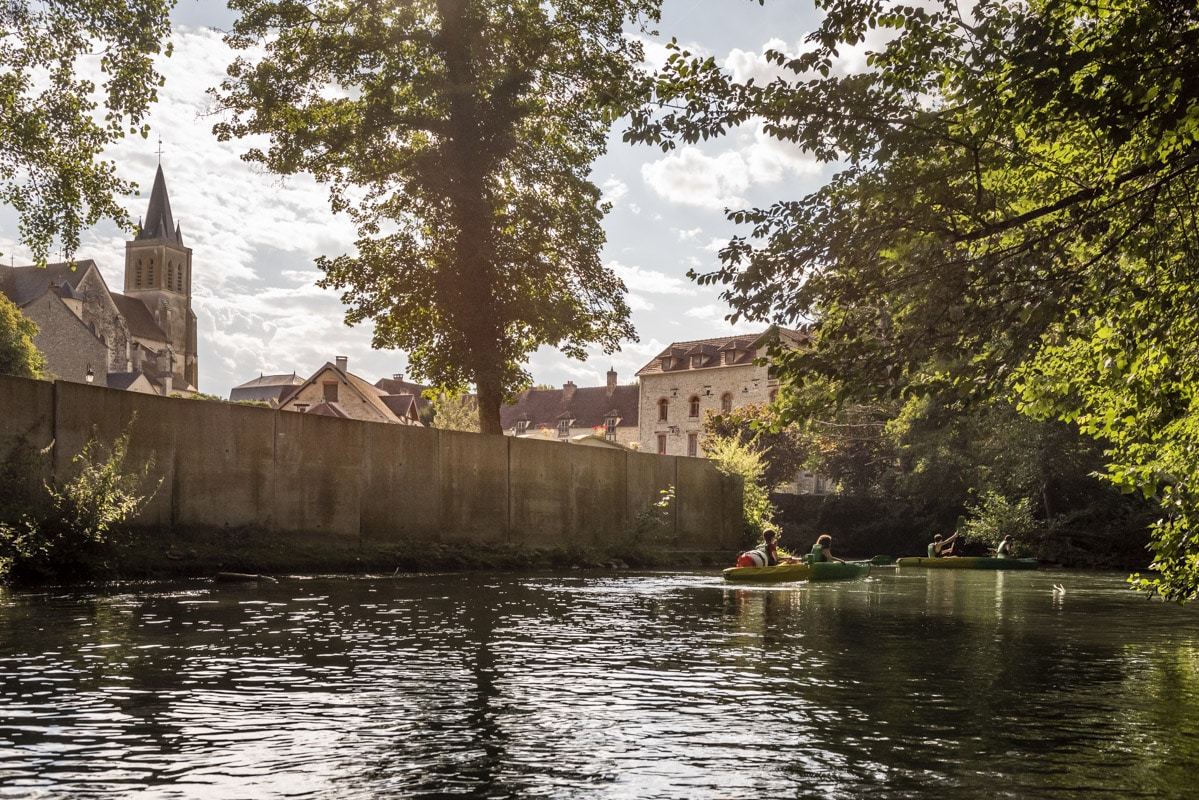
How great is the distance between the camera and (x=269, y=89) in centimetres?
2889

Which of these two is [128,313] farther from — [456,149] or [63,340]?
[456,149]

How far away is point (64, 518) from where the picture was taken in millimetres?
17734

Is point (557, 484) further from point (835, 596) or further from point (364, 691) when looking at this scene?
point (364, 691)

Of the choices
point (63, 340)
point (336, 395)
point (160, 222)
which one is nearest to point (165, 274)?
point (160, 222)

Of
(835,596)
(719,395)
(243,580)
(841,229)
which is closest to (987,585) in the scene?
(835,596)

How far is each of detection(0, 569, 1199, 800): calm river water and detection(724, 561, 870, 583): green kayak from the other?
23.7 feet

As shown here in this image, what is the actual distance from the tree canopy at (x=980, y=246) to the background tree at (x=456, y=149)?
1800cm

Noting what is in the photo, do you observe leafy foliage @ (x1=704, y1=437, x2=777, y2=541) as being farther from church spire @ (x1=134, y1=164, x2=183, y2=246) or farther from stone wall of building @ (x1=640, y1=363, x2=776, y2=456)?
church spire @ (x1=134, y1=164, x2=183, y2=246)

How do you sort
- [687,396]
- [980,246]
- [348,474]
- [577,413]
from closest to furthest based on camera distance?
[980,246]
[348,474]
[687,396]
[577,413]

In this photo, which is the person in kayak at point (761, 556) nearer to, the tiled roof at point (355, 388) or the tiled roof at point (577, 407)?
the tiled roof at point (355, 388)

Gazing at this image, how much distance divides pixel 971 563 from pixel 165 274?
122m

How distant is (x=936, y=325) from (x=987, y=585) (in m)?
18.2

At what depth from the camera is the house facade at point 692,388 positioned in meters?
83.6

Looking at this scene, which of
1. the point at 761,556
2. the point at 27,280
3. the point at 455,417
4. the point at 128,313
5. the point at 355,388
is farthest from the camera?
the point at 128,313
